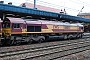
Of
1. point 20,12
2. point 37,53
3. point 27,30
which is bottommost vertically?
point 37,53

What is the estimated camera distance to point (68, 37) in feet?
100

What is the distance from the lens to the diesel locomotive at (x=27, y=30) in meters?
20.2

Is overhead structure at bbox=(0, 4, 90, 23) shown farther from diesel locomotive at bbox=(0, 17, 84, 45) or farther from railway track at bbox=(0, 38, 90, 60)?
railway track at bbox=(0, 38, 90, 60)

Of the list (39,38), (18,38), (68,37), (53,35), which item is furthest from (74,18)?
(18,38)

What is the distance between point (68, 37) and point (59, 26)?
139 inches

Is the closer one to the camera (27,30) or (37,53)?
(37,53)

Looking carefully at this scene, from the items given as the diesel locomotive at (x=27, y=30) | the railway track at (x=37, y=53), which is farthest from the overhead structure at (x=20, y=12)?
the railway track at (x=37, y=53)

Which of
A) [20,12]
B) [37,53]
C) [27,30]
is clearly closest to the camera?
[37,53]

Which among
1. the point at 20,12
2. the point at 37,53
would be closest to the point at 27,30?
the point at 37,53

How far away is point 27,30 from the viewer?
22203 millimetres

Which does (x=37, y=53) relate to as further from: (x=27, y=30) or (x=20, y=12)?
(x=20, y=12)

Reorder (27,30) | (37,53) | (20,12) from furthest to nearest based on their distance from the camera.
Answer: (20,12) < (27,30) < (37,53)

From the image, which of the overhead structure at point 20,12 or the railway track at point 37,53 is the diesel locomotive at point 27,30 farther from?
the overhead structure at point 20,12

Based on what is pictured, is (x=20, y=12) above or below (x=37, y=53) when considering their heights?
above
